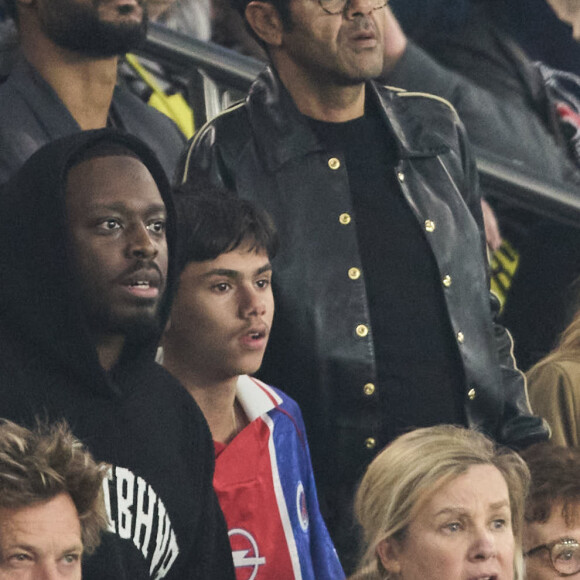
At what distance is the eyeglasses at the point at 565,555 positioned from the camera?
11.7 ft

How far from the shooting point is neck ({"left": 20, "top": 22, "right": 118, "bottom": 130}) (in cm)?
380

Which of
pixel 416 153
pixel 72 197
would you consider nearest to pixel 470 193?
pixel 416 153

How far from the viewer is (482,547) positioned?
3.27 meters

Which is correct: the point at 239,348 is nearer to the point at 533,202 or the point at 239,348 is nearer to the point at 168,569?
the point at 168,569

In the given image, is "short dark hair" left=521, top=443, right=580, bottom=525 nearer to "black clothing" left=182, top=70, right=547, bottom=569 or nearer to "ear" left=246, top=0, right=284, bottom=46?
"black clothing" left=182, top=70, right=547, bottom=569

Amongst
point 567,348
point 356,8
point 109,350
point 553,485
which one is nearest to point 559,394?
point 567,348

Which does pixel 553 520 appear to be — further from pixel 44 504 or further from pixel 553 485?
pixel 44 504

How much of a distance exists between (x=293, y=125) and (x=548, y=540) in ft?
3.43

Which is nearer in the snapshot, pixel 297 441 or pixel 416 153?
pixel 297 441

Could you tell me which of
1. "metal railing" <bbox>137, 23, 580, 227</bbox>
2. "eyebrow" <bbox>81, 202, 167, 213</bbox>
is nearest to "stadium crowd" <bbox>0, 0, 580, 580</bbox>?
"eyebrow" <bbox>81, 202, 167, 213</bbox>

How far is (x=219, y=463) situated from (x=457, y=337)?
673mm

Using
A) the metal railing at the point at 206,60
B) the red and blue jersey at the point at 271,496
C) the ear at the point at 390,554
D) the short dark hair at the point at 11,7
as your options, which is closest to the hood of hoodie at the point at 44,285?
the red and blue jersey at the point at 271,496

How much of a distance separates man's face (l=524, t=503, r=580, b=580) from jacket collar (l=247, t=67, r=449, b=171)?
864 mm

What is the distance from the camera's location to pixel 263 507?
337cm
